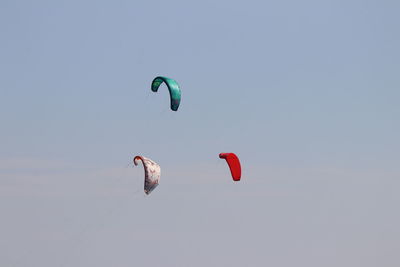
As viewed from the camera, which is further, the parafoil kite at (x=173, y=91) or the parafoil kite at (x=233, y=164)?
the parafoil kite at (x=233, y=164)

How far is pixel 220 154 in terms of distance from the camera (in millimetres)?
59719

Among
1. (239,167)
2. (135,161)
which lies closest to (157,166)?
(135,161)

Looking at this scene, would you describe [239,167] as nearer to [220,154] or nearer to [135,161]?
[220,154]

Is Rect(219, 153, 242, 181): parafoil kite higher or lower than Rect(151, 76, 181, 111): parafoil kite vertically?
lower

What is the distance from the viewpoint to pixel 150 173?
5844cm

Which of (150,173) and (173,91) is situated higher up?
(173,91)

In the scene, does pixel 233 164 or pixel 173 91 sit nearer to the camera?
pixel 173 91

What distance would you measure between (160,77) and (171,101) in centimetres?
234

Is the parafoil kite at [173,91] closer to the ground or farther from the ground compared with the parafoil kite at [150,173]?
farther from the ground

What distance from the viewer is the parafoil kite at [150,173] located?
58.0 meters

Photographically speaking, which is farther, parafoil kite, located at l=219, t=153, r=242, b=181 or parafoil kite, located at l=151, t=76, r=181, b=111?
parafoil kite, located at l=219, t=153, r=242, b=181

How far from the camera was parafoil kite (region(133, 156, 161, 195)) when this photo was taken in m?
58.0

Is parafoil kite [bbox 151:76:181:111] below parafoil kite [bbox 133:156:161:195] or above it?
above

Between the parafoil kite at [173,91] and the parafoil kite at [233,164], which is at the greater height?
the parafoil kite at [173,91]
